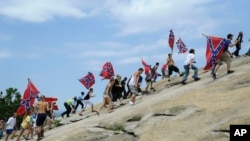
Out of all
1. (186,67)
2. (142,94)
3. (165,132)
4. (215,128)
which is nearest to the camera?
(215,128)

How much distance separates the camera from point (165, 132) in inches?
592

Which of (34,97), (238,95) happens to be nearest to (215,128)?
(238,95)

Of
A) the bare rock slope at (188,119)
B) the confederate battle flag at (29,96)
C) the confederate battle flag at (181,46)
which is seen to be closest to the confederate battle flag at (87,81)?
the confederate battle flag at (29,96)

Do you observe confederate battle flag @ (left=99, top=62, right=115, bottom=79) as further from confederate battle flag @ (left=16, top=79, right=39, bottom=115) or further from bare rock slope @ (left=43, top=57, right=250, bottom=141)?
bare rock slope @ (left=43, top=57, right=250, bottom=141)

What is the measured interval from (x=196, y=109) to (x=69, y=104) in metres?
16.8

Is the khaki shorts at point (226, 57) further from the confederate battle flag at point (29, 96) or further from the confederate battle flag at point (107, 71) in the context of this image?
the confederate battle flag at point (29, 96)

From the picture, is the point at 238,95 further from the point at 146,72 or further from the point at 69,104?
the point at 69,104

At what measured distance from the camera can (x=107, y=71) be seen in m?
30.3

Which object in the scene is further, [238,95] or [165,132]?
[238,95]

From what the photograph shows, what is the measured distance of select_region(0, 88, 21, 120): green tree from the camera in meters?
61.1

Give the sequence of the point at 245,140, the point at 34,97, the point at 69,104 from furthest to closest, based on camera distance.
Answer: the point at 69,104, the point at 34,97, the point at 245,140

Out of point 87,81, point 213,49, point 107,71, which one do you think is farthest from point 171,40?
point 213,49

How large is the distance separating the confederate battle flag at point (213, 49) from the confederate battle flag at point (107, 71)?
9297 millimetres

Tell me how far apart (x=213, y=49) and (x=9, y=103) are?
46.1m
